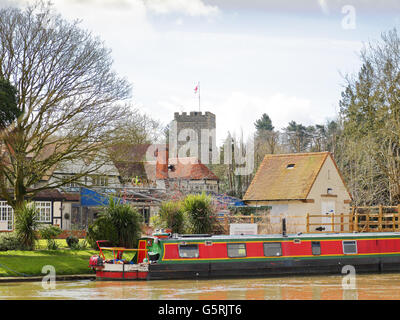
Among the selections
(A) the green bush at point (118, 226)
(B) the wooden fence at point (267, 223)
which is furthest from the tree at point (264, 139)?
(A) the green bush at point (118, 226)

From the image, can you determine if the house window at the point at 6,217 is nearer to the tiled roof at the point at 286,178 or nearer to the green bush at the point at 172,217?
the tiled roof at the point at 286,178

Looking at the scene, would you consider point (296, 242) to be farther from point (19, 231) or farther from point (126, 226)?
point (19, 231)

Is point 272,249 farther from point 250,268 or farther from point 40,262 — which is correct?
point 40,262

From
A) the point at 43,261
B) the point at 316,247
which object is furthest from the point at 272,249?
the point at 43,261

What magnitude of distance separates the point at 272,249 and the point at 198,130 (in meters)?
52.6

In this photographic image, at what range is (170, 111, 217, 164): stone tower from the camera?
77.1m

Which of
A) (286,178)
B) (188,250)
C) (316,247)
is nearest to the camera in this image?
(188,250)

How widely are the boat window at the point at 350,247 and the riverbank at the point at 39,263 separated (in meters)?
10.1

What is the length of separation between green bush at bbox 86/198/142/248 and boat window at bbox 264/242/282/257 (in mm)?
6661

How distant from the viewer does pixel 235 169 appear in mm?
63156

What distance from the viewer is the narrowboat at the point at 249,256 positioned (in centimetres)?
2359

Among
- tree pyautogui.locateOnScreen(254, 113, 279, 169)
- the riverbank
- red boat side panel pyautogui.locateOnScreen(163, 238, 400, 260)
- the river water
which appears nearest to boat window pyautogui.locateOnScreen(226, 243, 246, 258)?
red boat side panel pyautogui.locateOnScreen(163, 238, 400, 260)

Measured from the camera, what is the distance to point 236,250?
24656mm
